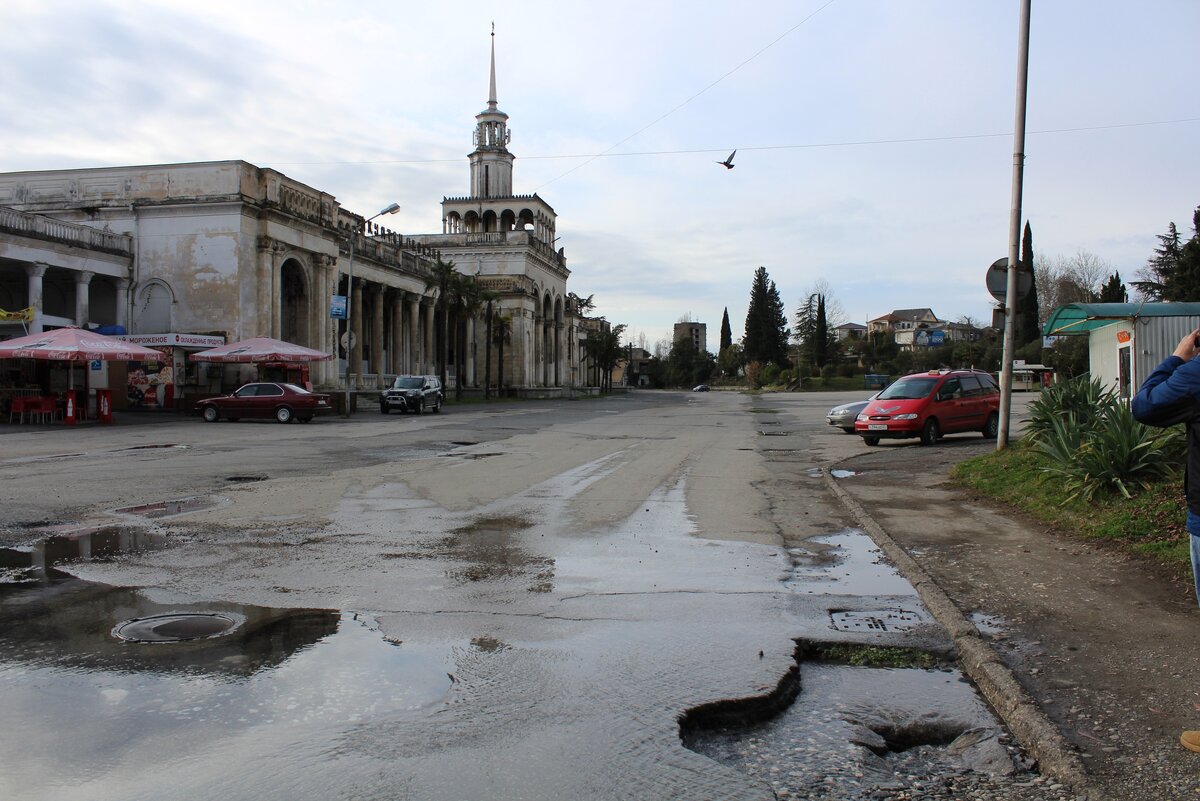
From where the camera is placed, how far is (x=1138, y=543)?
7844 mm

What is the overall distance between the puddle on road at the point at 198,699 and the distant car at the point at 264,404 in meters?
28.7

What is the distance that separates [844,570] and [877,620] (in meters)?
1.68

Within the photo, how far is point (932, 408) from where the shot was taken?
67.5 feet

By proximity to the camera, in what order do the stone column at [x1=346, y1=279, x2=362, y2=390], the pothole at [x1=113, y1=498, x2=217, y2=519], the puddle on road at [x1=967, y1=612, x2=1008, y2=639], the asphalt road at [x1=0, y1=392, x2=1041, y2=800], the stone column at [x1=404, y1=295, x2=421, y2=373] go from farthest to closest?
the stone column at [x1=404, y1=295, x2=421, y2=373]
the stone column at [x1=346, y1=279, x2=362, y2=390]
the pothole at [x1=113, y1=498, x2=217, y2=519]
the puddle on road at [x1=967, y1=612, x2=1008, y2=639]
the asphalt road at [x1=0, y1=392, x2=1041, y2=800]

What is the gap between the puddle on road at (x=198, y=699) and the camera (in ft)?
11.4

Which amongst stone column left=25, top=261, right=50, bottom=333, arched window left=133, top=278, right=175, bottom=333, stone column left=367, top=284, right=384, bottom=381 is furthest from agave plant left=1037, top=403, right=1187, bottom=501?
stone column left=367, top=284, right=384, bottom=381

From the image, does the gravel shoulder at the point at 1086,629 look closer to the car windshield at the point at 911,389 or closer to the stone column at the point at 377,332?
the car windshield at the point at 911,389

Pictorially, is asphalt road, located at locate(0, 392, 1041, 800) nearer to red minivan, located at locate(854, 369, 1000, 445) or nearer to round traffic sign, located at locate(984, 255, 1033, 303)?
round traffic sign, located at locate(984, 255, 1033, 303)

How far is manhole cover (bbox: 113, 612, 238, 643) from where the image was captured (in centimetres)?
527

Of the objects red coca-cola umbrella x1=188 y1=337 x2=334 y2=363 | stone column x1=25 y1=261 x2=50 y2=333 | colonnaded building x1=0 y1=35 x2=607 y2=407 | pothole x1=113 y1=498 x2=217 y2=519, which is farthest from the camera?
colonnaded building x1=0 y1=35 x2=607 y2=407

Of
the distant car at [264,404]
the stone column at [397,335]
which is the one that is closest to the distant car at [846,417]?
the distant car at [264,404]

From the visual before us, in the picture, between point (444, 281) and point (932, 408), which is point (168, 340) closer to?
point (444, 281)

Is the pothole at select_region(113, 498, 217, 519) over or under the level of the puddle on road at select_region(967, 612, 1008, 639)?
over

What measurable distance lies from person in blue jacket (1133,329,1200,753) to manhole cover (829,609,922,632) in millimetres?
1818
